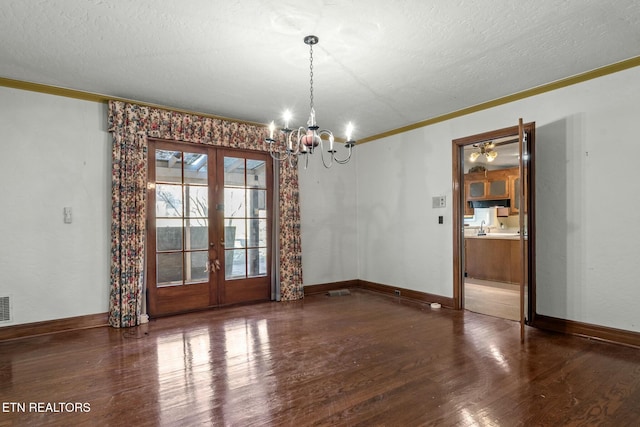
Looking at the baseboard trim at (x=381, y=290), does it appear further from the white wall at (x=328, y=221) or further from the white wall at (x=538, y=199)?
the white wall at (x=538, y=199)

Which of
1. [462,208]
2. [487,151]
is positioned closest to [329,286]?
[462,208]

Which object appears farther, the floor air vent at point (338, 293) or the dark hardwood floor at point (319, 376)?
the floor air vent at point (338, 293)

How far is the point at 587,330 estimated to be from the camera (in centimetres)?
355

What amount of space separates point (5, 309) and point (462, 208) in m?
5.52

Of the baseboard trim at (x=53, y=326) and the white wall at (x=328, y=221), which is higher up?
the white wall at (x=328, y=221)

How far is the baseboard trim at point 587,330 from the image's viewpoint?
3289mm

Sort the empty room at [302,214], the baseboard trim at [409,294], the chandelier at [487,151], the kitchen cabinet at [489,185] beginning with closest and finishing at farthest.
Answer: the empty room at [302,214], the baseboard trim at [409,294], the chandelier at [487,151], the kitchen cabinet at [489,185]

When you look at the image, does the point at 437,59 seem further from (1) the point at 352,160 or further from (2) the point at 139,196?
(2) the point at 139,196

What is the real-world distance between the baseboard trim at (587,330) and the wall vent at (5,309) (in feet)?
18.8

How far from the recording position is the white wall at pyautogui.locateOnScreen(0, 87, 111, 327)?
366 centimetres

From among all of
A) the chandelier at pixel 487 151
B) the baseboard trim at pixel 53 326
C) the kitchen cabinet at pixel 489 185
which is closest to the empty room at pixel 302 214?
the baseboard trim at pixel 53 326

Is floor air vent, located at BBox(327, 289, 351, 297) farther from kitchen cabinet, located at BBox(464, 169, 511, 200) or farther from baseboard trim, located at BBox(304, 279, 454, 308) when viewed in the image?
kitchen cabinet, located at BBox(464, 169, 511, 200)

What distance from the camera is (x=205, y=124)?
4.74 meters

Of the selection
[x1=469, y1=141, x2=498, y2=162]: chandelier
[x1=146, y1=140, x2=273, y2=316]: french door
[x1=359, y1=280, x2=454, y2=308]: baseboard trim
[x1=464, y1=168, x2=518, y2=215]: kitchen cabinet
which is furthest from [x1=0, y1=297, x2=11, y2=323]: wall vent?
[x1=464, y1=168, x2=518, y2=215]: kitchen cabinet
